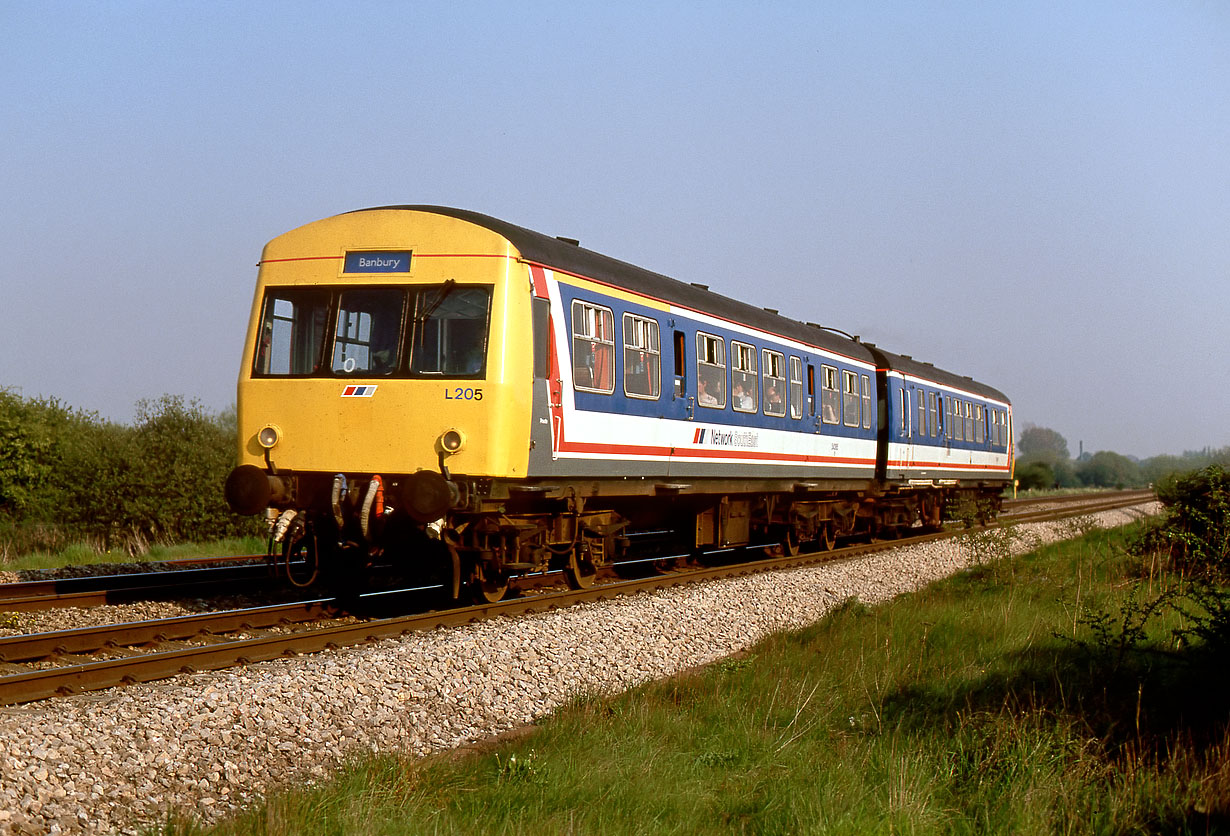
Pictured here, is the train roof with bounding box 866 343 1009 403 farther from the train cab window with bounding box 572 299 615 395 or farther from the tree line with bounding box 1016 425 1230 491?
the tree line with bounding box 1016 425 1230 491

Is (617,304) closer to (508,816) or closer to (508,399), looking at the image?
(508,399)

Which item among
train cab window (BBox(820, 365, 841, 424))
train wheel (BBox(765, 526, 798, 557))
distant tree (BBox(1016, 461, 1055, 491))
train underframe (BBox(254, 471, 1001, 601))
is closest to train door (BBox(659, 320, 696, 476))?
train underframe (BBox(254, 471, 1001, 601))

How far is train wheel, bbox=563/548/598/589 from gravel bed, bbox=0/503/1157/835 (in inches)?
39.2

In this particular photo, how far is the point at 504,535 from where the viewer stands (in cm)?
1007

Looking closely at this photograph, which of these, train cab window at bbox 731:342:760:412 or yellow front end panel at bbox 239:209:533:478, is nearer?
yellow front end panel at bbox 239:209:533:478

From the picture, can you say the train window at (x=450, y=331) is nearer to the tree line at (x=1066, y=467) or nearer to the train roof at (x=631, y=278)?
the train roof at (x=631, y=278)

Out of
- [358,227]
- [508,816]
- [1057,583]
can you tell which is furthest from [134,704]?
[1057,583]

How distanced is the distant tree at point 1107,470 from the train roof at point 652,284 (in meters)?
99.5

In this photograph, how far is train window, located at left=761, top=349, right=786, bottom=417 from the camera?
15297 millimetres

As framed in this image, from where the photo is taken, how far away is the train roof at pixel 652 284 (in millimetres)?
10188

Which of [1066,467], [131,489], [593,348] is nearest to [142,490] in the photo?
[131,489]

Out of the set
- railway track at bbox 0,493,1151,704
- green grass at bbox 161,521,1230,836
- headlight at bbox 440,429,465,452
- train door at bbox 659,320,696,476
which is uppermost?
train door at bbox 659,320,696,476

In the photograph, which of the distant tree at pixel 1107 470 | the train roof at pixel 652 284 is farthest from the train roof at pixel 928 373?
the distant tree at pixel 1107 470

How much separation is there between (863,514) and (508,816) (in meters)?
16.4
